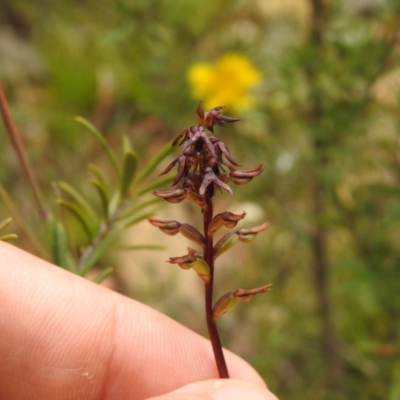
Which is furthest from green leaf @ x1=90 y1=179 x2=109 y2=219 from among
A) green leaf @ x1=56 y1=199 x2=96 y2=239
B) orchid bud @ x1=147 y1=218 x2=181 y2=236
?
orchid bud @ x1=147 y1=218 x2=181 y2=236

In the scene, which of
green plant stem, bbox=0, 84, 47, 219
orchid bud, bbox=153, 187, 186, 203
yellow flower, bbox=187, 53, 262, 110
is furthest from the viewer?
yellow flower, bbox=187, 53, 262, 110

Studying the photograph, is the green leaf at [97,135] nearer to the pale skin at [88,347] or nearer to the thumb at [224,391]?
the pale skin at [88,347]

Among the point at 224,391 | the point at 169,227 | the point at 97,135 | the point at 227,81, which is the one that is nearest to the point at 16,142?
the point at 97,135

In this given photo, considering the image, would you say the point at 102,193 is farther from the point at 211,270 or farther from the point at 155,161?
the point at 211,270

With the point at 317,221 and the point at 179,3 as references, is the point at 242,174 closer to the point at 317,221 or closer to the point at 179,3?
the point at 317,221

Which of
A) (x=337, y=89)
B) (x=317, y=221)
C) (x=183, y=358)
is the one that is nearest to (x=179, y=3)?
(x=337, y=89)

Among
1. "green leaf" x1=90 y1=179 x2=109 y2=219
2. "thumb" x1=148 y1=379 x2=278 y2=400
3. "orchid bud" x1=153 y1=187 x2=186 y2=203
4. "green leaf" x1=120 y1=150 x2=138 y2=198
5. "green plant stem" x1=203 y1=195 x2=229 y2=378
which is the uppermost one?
"green leaf" x1=120 y1=150 x2=138 y2=198

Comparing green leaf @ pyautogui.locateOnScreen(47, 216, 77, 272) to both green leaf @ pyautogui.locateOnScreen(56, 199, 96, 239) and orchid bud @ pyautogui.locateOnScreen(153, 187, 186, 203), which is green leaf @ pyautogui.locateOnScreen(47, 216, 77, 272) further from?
orchid bud @ pyautogui.locateOnScreen(153, 187, 186, 203)
